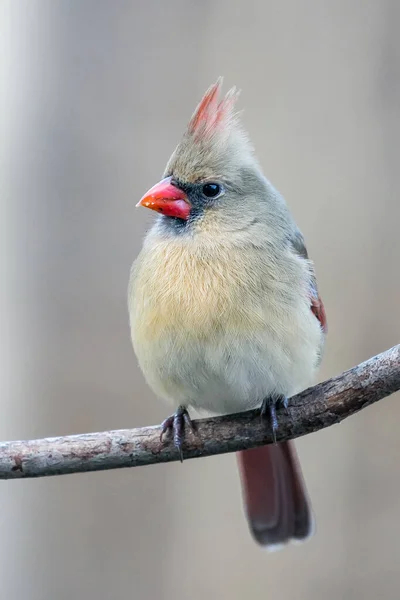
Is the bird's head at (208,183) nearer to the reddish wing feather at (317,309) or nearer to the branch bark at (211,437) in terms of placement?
the reddish wing feather at (317,309)

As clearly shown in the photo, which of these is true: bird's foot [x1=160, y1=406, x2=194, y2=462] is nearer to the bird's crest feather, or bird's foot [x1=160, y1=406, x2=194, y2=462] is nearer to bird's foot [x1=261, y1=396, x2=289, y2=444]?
bird's foot [x1=261, y1=396, x2=289, y2=444]

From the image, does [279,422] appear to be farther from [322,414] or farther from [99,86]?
[99,86]

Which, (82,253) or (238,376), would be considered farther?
(82,253)

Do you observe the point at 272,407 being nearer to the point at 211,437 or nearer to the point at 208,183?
the point at 211,437

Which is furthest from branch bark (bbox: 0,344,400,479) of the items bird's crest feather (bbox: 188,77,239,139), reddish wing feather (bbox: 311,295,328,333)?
bird's crest feather (bbox: 188,77,239,139)

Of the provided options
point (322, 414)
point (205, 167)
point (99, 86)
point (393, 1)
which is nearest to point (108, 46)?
point (99, 86)

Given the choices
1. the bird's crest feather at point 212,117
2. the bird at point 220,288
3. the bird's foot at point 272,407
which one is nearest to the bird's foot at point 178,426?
the bird at point 220,288
